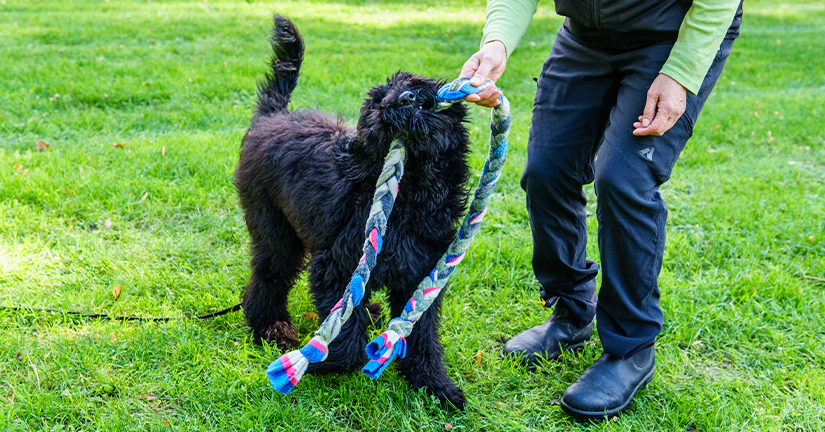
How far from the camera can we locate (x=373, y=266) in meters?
2.04

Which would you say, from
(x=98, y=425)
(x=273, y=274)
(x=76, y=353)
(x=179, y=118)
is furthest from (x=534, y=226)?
(x=179, y=118)

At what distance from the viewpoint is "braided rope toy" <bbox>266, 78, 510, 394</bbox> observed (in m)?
2.01

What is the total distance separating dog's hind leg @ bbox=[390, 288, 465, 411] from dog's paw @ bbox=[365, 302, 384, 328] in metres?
0.49

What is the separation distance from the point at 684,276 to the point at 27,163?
4990mm

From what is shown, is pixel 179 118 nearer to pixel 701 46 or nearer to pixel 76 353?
pixel 76 353

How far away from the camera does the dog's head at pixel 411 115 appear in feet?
6.38

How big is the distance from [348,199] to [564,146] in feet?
3.25

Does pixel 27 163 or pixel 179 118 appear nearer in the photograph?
pixel 27 163

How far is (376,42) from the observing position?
33.0 feet

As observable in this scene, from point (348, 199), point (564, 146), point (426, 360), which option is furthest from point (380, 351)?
point (564, 146)

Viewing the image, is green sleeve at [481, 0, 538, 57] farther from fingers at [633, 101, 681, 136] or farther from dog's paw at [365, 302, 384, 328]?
dog's paw at [365, 302, 384, 328]

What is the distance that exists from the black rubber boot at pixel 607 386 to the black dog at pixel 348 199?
1.66 ft

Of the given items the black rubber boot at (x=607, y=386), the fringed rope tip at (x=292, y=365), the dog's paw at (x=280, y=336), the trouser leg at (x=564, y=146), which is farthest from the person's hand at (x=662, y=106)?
the dog's paw at (x=280, y=336)

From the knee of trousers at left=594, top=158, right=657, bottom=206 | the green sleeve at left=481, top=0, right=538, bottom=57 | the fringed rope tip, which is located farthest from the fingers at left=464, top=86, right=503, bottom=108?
the fringed rope tip
